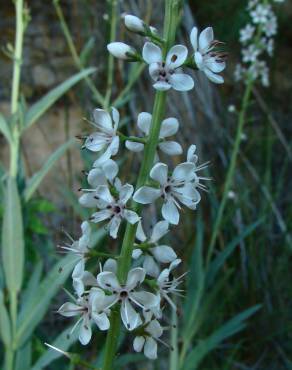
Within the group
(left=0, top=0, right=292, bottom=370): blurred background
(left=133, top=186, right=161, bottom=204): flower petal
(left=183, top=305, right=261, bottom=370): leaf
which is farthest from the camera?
(left=0, top=0, right=292, bottom=370): blurred background

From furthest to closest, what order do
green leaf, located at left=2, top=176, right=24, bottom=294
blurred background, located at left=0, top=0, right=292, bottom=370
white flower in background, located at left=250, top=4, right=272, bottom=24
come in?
1. blurred background, located at left=0, top=0, right=292, bottom=370
2. white flower in background, located at left=250, top=4, right=272, bottom=24
3. green leaf, located at left=2, top=176, right=24, bottom=294

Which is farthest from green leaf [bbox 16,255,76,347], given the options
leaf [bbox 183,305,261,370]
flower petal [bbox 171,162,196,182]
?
flower petal [bbox 171,162,196,182]

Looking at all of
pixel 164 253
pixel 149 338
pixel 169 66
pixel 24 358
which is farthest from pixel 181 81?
pixel 24 358

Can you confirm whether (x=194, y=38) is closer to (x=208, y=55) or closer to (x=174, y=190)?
(x=208, y=55)

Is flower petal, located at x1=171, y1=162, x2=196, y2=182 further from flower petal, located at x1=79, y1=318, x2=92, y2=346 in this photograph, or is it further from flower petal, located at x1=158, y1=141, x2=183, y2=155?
flower petal, located at x1=79, y1=318, x2=92, y2=346

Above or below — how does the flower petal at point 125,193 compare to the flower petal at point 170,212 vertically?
above

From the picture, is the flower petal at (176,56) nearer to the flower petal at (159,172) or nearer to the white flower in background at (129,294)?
the flower petal at (159,172)

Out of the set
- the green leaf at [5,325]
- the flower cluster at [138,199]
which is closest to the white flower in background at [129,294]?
the flower cluster at [138,199]

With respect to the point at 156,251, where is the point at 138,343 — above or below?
below

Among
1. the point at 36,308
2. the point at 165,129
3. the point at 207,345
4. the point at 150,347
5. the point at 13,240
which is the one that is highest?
the point at 165,129
